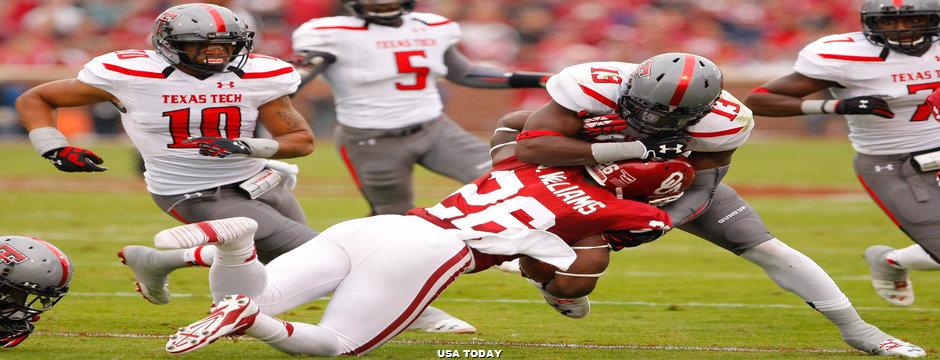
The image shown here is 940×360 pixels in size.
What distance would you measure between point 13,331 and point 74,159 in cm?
72

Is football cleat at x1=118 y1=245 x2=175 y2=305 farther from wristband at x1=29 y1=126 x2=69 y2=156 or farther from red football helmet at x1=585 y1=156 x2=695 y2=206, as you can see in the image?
red football helmet at x1=585 y1=156 x2=695 y2=206

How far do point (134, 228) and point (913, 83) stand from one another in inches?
248

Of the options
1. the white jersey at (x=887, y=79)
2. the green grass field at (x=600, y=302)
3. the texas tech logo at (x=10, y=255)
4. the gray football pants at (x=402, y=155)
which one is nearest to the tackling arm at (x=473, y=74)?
the gray football pants at (x=402, y=155)

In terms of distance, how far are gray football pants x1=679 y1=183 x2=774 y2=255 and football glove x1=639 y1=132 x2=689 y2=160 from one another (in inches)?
16.2

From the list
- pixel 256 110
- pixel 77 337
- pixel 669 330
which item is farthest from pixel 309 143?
pixel 669 330

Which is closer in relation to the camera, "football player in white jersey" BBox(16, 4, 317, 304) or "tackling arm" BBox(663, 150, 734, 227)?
"tackling arm" BBox(663, 150, 734, 227)

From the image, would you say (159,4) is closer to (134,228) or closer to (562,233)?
(134,228)

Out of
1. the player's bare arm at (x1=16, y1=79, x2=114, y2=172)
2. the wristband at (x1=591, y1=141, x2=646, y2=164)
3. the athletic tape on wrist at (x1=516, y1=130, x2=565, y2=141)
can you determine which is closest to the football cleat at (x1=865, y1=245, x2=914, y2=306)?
the wristband at (x1=591, y1=141, x2=646, y2=164)

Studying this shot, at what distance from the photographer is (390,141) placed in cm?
757

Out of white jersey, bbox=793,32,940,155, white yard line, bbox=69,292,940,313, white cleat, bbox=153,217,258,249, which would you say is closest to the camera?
white cleat, bbox=153,217,258,249

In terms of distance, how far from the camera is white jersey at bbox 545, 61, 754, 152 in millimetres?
5070

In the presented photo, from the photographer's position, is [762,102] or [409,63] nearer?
[762,102]

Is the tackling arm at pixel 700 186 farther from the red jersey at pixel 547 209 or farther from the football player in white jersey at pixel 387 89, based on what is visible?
the football player in white jersey at pixel 387 89

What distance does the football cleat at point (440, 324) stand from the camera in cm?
595
